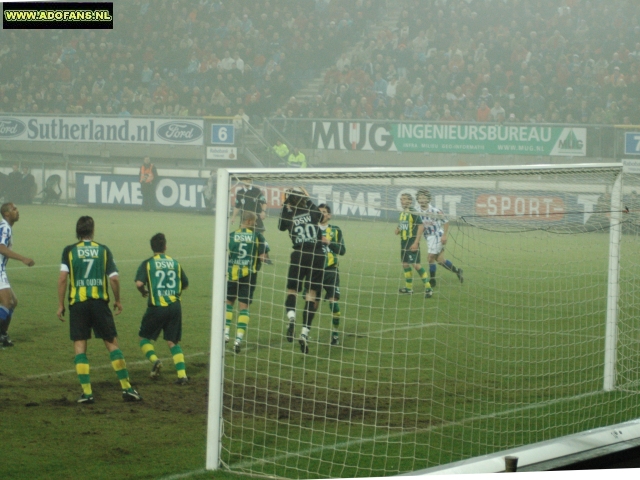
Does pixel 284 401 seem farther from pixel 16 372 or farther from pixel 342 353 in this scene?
Answer: pixel 16 372

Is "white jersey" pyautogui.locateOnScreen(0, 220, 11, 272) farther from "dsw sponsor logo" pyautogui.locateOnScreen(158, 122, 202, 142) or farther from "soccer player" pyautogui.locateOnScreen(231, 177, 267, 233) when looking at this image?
"dsw sponsor logo" pyautogui.locateOnScreen(158, 122, 202, 142)

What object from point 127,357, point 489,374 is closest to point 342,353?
point 489,374

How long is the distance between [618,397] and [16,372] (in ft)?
15.9

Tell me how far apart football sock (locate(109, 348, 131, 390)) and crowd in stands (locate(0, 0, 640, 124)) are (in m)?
17.0

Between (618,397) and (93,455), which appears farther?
(618,397)

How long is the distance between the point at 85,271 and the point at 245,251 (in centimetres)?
185

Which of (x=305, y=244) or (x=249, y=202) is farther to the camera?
(x=249, y=202)

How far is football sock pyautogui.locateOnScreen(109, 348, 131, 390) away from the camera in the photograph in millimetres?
5915

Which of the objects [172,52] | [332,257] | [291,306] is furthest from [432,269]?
[172,52]

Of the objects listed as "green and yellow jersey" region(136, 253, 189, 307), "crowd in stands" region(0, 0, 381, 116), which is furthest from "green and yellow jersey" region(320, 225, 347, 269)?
"crowd in stands" region(0, 0, 381, 116)

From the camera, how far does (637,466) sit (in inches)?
175

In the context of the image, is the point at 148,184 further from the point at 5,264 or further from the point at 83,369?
the point at 83,369

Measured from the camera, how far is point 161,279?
6.41m

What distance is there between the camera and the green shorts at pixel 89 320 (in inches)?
228
